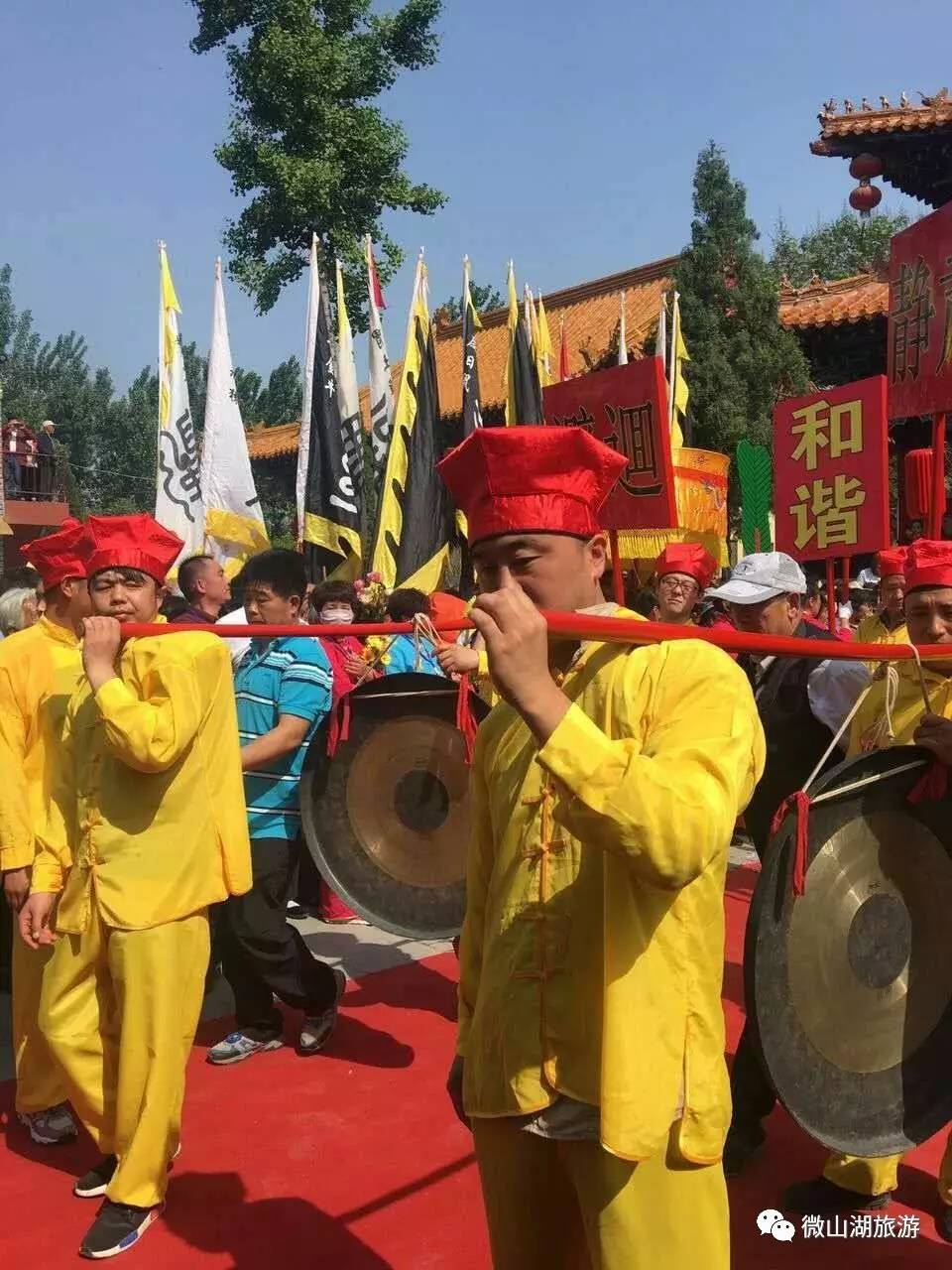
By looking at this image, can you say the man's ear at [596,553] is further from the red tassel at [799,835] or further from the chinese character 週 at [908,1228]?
Answer: the chinese character 週 at [908,1228]

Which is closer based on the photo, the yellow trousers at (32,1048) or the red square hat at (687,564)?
the yellow trousers at (32,1048)

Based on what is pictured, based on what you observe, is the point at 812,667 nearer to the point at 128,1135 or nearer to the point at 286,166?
the point at 128,1135

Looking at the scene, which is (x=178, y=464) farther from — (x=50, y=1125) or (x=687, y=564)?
(x=50, y=1125)

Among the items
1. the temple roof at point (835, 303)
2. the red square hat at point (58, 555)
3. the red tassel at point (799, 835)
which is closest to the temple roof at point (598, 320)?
the temple roof at point (835, 303)

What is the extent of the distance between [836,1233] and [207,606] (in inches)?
179

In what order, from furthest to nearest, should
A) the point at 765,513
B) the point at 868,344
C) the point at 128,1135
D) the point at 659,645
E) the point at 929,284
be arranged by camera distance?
the point at 868,344 < the point at 765,513 < the point at 929,284 < the point at 128,1135 < the point at 659,645

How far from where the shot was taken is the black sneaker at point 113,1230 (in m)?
2.89

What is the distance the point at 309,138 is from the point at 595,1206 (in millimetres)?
17337

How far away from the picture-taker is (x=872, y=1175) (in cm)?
304

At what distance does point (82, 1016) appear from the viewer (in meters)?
3.16

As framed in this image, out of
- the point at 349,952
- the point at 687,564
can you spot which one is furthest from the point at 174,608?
the point at 687,564

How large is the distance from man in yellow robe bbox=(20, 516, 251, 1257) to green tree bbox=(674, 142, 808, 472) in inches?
534

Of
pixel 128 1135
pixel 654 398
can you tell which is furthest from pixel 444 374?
pixel 128 1135

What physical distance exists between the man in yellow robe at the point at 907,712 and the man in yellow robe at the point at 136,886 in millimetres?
Answer: 1776
